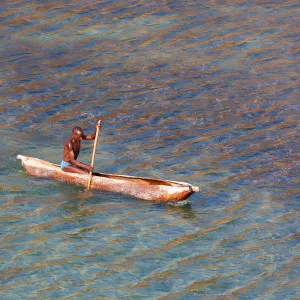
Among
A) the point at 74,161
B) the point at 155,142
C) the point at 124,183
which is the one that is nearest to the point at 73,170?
the point at 74,161

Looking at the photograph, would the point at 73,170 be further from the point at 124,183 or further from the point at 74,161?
the point at 124,183

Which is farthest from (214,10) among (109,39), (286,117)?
(286,117)

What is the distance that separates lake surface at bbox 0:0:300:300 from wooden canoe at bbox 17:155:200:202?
24 cm

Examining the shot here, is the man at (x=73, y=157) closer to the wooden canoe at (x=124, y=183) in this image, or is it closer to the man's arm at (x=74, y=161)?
the man's arm at (x=74, y=161)

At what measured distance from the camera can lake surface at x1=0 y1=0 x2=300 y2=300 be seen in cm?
1567

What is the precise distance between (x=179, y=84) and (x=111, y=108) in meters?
2.27

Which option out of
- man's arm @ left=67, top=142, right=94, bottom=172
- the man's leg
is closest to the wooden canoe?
the man's leg

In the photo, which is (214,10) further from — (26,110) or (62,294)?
(62,294)

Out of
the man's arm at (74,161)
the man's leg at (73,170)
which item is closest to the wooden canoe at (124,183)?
the man's leg at (73,170)

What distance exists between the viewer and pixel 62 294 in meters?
14.8

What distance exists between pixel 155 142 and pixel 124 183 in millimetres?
3312

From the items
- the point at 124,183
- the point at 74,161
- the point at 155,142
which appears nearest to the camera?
the point at 124,183

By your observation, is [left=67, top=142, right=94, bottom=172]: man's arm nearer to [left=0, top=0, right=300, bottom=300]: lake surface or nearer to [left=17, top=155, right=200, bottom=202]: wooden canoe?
[left=17, top=155, right=200, bottom=202]: wooden canoe

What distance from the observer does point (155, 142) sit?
2212 centimetres
